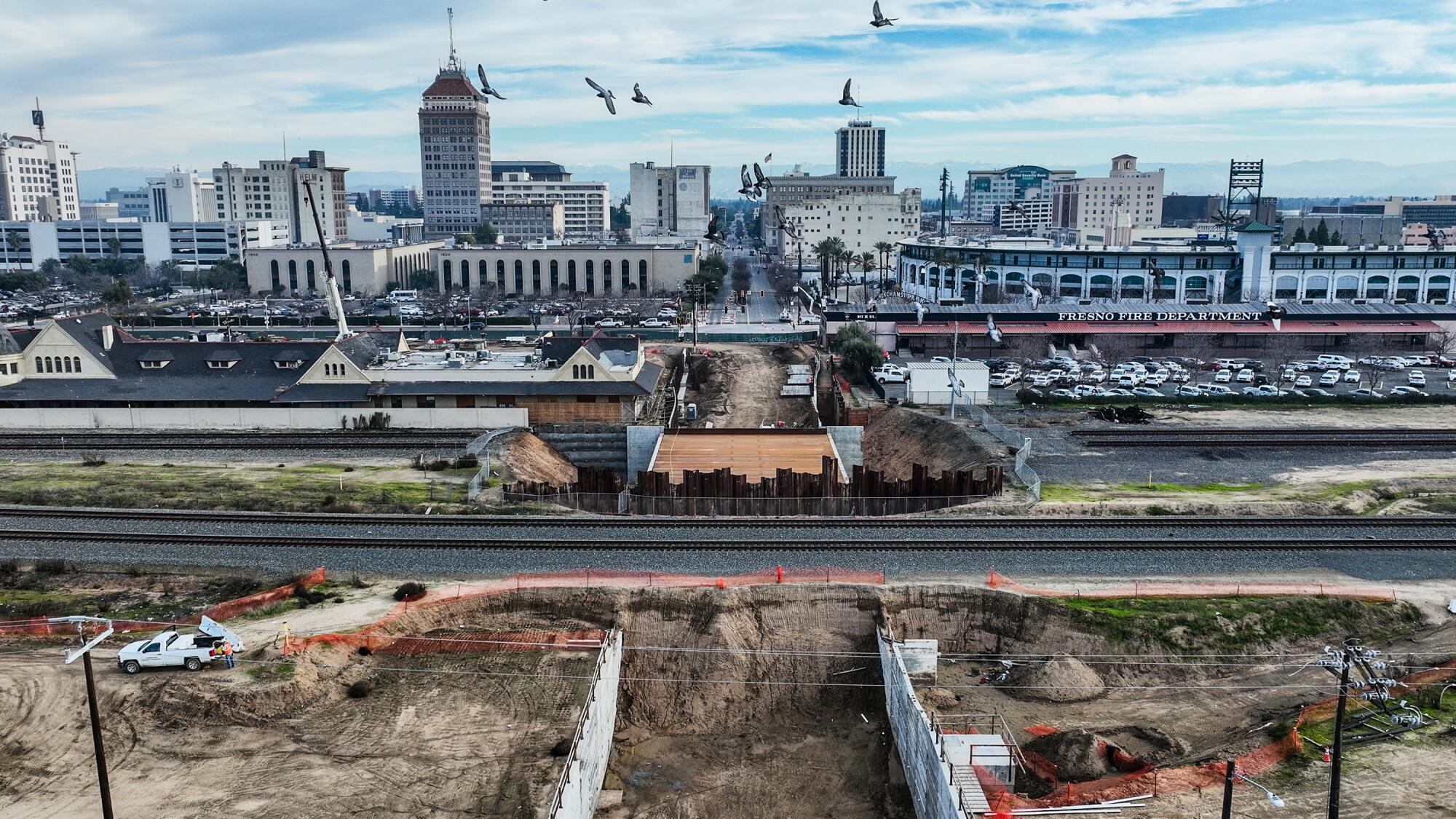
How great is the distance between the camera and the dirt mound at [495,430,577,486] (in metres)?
44.4

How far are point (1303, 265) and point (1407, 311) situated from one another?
1205 cm

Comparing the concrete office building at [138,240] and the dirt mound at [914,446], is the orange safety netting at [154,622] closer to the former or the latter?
the dirt mound at [914,446]

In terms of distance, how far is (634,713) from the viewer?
2800 centimetres

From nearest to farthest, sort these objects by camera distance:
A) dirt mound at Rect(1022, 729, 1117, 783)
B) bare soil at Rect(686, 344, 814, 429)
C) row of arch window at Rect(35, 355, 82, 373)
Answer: dirt mound at Rect(1022, 729, 1117, 783) < row of arch window at Rect(35, 355, 82, 373) < bare soil at Rect(686, 344, 814, 429)

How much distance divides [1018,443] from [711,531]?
17964 mm

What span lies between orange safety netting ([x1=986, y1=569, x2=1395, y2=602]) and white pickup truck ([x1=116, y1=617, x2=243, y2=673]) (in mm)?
20339

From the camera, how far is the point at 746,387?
2726 inches

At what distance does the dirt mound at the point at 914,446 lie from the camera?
4688 cm

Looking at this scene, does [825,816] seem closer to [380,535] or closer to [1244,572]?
[1244,572]

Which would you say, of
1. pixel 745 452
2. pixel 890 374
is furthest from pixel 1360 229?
pixel 745 452

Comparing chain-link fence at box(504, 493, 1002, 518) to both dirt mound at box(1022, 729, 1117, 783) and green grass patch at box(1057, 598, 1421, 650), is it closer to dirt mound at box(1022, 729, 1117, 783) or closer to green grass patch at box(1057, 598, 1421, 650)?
green grass patch at box(1057, 598, 1421, 650)

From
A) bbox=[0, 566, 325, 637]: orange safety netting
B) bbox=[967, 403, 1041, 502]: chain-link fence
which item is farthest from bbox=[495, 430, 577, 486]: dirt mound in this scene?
bbox=[967, 403, 1041, 502]: chain-link fence

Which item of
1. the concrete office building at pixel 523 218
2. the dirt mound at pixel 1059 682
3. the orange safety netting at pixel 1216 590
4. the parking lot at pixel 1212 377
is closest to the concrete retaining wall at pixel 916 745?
the dirt mound at pixel 1059 682

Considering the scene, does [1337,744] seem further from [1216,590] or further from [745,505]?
[745,505]
